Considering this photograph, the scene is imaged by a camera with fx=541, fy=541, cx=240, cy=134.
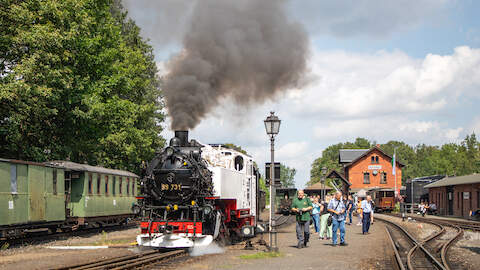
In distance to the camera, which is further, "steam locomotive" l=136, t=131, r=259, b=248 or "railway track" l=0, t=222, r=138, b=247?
"railway track" l=0, t=222, r=138, b=247

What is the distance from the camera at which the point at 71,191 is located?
21.9 m

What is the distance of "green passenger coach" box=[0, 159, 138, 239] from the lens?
1653cm

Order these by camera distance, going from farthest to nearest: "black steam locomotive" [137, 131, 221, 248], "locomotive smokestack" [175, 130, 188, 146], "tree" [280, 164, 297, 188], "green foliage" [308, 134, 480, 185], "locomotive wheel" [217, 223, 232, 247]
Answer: "tree" [280, 164, 297, 188], "green foliage" [308, 134, 480, 185], "locomotive wheel" [217, 223, 232, 247], "locomotive smokestack" [175, 130, 188, 146], "black steam locomotive" [137, 131, 221, 248]

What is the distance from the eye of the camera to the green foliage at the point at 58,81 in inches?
796

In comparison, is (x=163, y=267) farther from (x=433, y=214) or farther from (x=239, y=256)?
(x=433, y=214)

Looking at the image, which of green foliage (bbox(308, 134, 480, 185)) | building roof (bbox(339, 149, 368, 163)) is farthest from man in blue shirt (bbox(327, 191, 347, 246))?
green foliage (bbox(308, 134, 480, 185))

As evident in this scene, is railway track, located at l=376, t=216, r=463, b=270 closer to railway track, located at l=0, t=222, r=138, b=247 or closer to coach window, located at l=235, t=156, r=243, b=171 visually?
coach window, located at l=235, t=156, r=243, b=171

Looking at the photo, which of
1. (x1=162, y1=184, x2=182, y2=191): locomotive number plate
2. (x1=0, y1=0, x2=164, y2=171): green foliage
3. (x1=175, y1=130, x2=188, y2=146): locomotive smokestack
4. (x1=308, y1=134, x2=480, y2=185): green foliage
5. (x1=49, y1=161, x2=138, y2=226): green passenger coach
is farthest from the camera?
(x1=308, y1=134, x2=480, y2=185): green foliage

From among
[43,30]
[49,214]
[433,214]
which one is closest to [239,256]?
[49,214]

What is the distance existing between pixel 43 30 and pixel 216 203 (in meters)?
10.4

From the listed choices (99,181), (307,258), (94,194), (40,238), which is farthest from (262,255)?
(99,181)

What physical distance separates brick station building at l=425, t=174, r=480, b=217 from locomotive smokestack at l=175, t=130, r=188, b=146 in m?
28.5

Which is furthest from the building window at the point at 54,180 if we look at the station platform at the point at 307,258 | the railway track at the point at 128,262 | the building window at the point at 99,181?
the station platform at the point at 307,258

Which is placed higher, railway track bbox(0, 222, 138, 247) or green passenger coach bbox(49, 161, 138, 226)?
green passenger coach bbox(49, 161, 138, 226)
